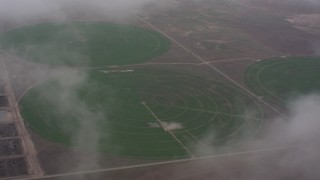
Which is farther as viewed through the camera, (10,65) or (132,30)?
(132,30)

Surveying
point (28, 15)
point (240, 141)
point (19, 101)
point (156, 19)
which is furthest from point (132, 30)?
point (240, 141)

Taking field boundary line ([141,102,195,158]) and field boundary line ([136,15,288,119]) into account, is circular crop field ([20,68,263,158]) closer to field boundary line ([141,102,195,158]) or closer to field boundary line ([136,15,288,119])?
field boundary line ([141,102,195,158])

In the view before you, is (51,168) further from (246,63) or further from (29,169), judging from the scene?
(246,63)

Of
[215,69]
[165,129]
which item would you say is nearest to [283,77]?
[215,69]

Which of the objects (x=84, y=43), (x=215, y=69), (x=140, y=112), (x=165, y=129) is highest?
(x=84, y=43)

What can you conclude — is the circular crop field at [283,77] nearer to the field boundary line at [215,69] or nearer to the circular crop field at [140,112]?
the field boundary line at [215,69]

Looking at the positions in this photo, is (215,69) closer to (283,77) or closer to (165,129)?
(283,77)
